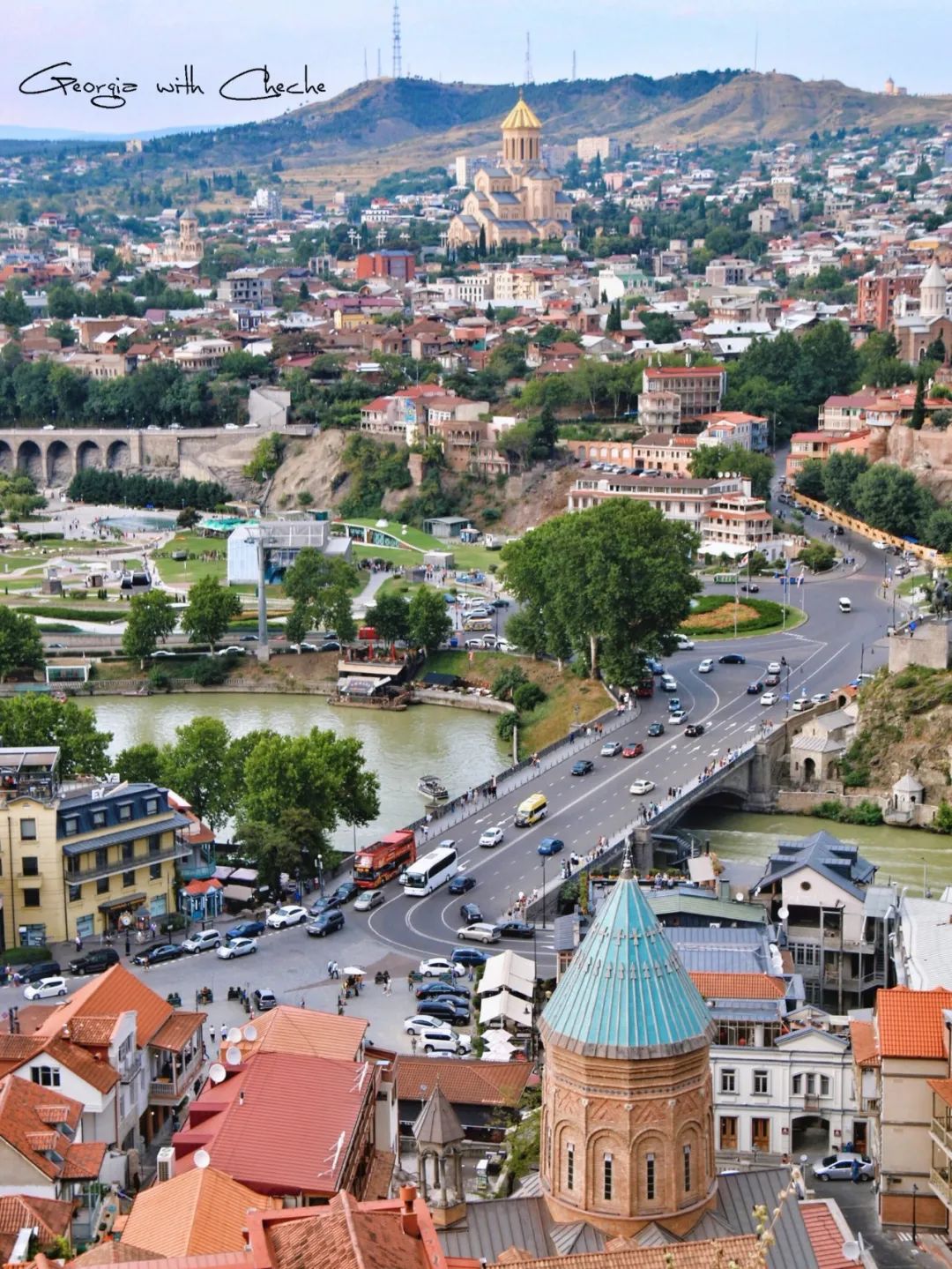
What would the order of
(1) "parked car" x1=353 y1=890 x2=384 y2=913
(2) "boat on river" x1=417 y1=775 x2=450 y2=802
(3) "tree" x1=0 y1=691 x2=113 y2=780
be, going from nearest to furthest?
(1) "parked car" x1=353 y1=890 x2=384 y2=913
(3) "tree" x1=0 y1=691 x2=113 y2=780
(2) "boat on river" x1=417 y1=775 x2=450 y2=802

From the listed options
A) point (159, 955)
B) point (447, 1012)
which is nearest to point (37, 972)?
point (159, 955)

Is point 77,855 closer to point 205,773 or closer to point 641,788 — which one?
point 205,773

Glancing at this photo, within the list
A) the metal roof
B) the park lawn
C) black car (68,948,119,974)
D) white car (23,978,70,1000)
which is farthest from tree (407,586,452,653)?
the metal roof

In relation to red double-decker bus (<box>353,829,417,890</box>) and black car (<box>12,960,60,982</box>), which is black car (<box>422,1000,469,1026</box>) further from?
red double-decker bus (<box>353,829,417,890</box>)

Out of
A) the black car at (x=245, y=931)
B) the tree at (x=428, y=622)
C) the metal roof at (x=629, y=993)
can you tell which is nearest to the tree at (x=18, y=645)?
the tree at (x=428, y=622)

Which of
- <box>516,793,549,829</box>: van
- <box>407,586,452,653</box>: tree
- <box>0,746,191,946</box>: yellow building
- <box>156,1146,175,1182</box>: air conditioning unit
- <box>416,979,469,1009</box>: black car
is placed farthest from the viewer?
<box>407,586,452,653</box>: tree

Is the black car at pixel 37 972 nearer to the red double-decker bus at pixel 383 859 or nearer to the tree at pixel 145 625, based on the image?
the red double-decker bus at pixel 383 859
